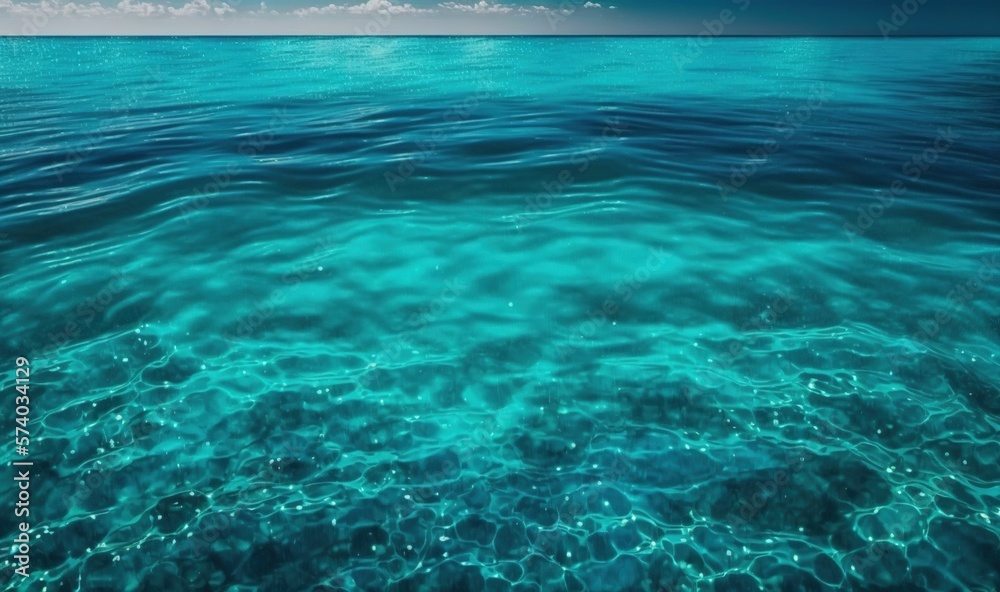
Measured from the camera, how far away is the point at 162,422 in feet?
16.2

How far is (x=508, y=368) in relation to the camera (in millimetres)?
5762

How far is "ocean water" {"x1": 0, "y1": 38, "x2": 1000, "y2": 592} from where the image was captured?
12.7 ft

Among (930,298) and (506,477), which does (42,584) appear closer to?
(506,477)

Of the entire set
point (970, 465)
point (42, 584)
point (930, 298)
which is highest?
point (930, 298)

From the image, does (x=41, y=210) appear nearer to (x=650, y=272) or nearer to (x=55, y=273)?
(x=55, y=273)

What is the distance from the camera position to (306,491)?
14.1 feet

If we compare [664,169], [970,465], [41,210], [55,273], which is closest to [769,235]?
[664,169]

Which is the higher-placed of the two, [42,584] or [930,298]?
[930,298]

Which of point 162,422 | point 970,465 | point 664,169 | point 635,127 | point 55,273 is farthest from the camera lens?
point 635,127

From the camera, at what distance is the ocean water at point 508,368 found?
3867 mm

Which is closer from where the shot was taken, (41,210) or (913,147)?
(41,210)

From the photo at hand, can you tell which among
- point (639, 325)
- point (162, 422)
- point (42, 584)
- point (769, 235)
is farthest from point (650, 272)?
point (42, 584)

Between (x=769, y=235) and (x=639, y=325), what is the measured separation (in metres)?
3.21

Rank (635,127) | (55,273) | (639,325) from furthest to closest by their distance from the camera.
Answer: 1. (635,127)
2. (55,273)
3. (639,325)
